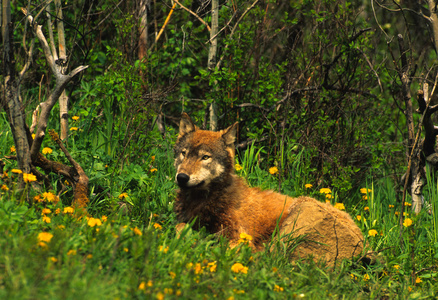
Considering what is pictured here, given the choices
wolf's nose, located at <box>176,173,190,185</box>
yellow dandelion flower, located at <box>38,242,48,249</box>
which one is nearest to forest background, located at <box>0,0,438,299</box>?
yellow dandelion flower, located at <box>38,242,48,249</box>

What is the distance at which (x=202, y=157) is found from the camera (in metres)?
5.27

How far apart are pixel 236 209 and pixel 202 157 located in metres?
0.69

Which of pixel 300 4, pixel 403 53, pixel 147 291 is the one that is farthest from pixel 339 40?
pixel 147 291

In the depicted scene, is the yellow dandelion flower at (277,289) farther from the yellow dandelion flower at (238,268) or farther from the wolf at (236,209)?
the wolf at (236,209)

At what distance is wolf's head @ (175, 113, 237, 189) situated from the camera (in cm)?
506

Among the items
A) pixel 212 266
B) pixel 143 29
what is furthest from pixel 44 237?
pixel 143 29

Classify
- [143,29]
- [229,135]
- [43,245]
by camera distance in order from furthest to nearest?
[143,29] → [229,135] → [43,245]

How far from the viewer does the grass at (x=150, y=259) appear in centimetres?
308

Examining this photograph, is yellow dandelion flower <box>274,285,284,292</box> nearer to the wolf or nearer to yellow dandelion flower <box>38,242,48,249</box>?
the wolf

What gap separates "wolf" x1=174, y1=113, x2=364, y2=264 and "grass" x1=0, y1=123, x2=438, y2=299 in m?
0.27

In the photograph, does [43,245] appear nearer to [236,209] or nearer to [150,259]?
[150,259]

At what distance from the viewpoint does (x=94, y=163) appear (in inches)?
237

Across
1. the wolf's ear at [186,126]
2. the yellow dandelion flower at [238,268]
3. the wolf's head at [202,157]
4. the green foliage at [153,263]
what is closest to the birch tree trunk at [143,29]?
the wolf's ear at [186,126]

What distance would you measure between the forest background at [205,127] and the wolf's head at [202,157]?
62 centimetres
